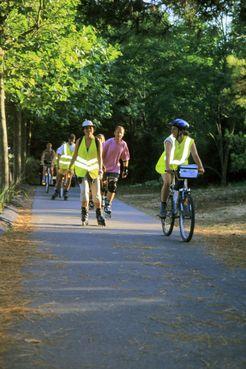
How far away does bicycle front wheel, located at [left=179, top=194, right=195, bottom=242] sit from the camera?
9797 millimetres

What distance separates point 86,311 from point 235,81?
11941 millimetres

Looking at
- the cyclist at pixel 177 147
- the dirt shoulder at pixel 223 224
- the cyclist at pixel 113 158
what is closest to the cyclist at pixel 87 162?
the cyclist at pixel 113 158

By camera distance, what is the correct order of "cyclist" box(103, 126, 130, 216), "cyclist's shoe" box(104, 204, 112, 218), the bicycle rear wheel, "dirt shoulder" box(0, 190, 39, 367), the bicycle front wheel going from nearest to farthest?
"dirt shoulder" box(0, 190, 39, 367)
the bicycle front wheel
the bicycle rear wheel
"cyclist" box(103, 126, 130, 216)
"cyclist's shoe" box(104, 204, 112, 218)

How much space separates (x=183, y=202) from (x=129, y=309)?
4950mm

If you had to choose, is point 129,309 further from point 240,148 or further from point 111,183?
point 240,148

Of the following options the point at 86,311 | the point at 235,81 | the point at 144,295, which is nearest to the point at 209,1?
the point at 144,295

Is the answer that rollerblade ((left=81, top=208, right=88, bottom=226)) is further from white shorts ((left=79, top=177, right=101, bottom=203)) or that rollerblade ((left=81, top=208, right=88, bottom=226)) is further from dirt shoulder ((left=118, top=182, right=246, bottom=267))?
dirt shoulder ((left=118, top=182, right=246, bottom=267))

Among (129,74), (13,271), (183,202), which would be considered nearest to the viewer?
(13,271)

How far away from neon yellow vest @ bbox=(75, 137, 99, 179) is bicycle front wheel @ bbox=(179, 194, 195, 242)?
2298 millimetres

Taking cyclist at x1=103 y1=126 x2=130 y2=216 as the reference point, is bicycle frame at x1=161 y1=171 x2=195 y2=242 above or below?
below

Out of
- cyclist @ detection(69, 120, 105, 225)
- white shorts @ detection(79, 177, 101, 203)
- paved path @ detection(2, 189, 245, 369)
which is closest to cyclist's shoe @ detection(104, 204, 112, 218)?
white shorts @ detection(79, 177, 101, 203)

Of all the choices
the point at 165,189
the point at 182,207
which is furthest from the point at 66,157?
the point at 182,207

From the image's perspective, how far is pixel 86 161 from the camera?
11.9 metres

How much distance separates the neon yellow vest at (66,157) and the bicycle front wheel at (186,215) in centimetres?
894
